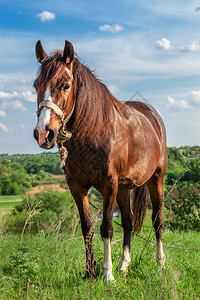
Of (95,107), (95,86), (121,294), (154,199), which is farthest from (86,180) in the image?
(154,199)

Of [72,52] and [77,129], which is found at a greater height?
[72,52]

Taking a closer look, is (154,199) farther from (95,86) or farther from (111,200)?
(95,86)

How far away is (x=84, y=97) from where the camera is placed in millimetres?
3129

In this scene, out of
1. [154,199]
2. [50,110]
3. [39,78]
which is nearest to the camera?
[50,110]

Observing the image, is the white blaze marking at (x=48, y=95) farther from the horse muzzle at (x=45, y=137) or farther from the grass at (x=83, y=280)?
the grass at (x=83, y=280)

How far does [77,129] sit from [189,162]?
6.28m

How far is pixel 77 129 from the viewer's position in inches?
124

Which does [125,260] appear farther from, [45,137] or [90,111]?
[45,137]

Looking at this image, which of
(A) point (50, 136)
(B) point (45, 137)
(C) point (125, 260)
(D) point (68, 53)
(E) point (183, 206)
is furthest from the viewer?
(E) point (183, 206)

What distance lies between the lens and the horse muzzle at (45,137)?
8.41 feet

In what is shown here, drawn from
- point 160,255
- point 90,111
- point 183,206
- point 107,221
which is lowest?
point 183,206

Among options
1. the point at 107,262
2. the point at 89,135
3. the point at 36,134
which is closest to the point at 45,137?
the point at 36,134

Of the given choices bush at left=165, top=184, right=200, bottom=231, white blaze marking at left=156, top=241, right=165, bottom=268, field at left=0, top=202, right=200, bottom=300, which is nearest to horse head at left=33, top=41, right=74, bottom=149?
field at left=0, top=202, right=200, bottom=300

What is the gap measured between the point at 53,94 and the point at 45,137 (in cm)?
45
